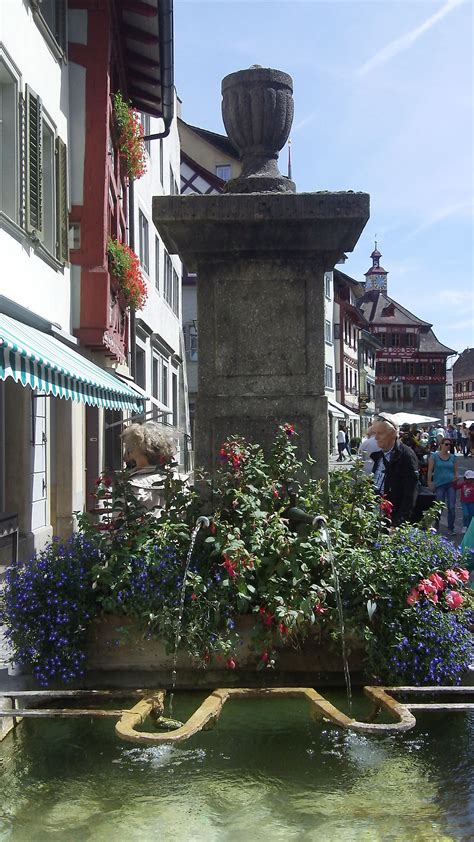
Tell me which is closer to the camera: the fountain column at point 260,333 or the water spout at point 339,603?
the water spout at point 339,603

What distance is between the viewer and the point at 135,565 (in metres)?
3.72

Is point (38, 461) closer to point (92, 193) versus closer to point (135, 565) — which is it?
point (92, 193)

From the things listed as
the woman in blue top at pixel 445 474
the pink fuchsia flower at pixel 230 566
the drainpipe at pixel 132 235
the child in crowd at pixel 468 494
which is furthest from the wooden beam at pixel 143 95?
the pink fuchsia flower at pixel 230 566

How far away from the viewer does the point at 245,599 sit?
11.7 feet

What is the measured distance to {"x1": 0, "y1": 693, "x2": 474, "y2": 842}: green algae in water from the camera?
104 inches

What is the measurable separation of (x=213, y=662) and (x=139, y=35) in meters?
13.7

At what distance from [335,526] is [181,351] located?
957 inches

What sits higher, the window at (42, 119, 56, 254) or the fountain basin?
the window at (42, 119, 56, 254)

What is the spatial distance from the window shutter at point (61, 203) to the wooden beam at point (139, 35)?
4.63m

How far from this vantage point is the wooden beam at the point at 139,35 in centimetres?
1463

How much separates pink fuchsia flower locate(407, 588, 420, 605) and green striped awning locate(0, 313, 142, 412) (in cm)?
324

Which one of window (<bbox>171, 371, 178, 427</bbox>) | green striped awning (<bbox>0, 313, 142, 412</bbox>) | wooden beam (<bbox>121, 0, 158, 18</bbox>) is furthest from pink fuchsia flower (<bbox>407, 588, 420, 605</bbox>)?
window (<bbox>171, 371, 178, 427</bbox>)

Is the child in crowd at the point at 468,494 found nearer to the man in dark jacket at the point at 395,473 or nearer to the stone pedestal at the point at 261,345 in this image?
the man in dark jacket at the point at 395,473

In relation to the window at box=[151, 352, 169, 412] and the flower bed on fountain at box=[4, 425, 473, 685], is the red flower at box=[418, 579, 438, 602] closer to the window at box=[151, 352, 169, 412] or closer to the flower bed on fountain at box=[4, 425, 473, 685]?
the flower bed on fountain at box=[4, 425, 473, 685]
